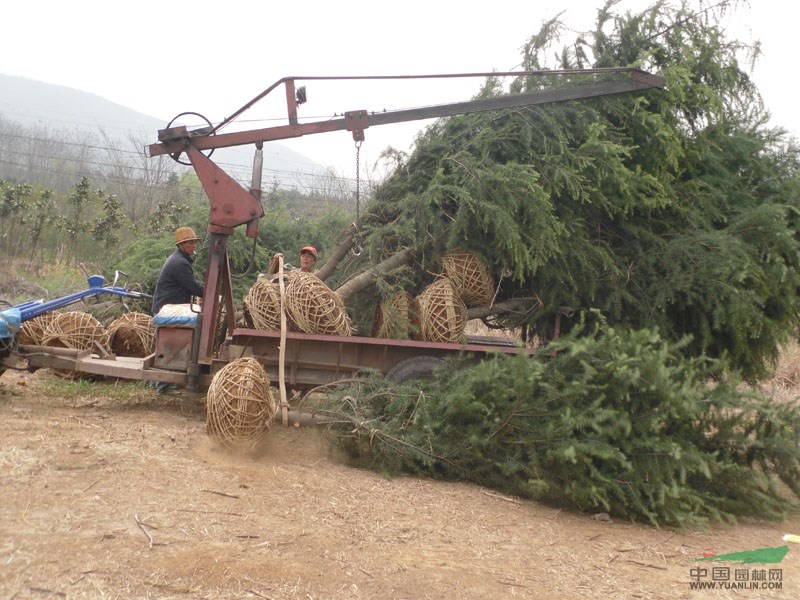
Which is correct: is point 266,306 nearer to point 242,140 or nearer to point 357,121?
point 242,140

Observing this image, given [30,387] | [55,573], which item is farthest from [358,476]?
[30,387]

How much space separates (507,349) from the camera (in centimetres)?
664

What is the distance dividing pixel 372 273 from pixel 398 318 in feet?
2.26

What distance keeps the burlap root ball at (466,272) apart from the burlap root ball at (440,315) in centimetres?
16

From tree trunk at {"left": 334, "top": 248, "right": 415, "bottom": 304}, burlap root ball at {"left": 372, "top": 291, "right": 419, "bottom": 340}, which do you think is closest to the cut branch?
burlap root ball at {"left": 372, "top": 291, "right": 419, "bottom": 340}

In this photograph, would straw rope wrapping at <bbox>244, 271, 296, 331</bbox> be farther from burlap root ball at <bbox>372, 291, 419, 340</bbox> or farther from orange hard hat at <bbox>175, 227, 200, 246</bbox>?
orange hard hat at <bbox>175, 227, 200, 246</bbox>

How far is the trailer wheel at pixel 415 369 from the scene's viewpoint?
675 centimetres

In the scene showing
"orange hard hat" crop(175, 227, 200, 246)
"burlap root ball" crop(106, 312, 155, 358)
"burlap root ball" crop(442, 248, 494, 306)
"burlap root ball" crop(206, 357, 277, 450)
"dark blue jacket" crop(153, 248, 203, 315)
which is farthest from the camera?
"burlap root ball" crop(106, 312, 155, 358)

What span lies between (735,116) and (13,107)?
597 feet

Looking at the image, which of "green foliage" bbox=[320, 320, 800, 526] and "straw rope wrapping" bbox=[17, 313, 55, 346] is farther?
"straw rope wrapping" bbox=[17, 313, 55, 346]

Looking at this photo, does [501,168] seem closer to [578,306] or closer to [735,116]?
[578,306]

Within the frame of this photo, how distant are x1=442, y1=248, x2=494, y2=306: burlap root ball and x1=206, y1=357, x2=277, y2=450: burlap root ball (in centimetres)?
244

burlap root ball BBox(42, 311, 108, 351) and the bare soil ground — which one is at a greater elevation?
Answer: burlap root ball BBox(42, 311, 108, 351)

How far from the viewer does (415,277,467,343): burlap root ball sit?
692 cm
